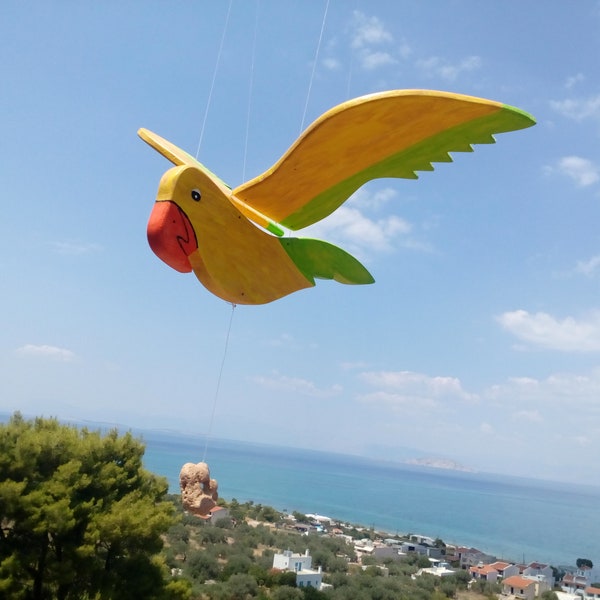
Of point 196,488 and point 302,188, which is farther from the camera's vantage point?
point 196,488

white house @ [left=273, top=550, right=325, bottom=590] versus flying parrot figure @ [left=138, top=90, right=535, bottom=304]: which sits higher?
flying parrot figure @ [left=138, top=90, right=535, bottom=304]

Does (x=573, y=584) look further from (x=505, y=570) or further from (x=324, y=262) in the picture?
(x=324, y=262)

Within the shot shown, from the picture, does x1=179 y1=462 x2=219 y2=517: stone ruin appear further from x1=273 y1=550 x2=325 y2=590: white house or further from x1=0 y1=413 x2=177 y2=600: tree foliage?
x1=273 y1=550 x2=325 y2=590: white house

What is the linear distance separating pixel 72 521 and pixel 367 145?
8.67m

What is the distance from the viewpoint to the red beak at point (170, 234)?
4.77 metres

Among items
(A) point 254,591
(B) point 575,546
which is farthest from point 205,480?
(B) point 575,546

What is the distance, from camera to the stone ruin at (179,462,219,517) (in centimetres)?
586

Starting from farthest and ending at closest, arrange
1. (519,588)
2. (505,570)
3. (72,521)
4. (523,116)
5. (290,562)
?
(505,570), (519,588), (290,562), (72,521), (523,116)

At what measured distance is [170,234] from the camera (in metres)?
4.84

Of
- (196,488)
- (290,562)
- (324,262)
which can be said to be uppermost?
(324,262)

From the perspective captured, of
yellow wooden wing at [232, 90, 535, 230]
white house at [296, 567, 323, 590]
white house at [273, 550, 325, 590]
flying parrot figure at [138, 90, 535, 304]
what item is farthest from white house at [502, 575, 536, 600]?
yellow wooden wing at [232, 90, 535, 230]

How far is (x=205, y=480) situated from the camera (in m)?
5.91

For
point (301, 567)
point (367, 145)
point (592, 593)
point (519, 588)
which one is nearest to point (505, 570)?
point (519, 588)

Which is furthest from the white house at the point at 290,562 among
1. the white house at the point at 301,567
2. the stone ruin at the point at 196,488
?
the stone ruin at the point at 196,488
